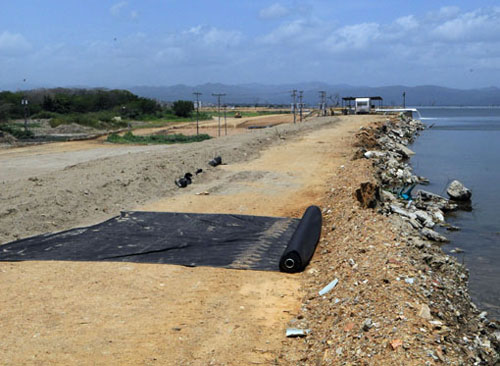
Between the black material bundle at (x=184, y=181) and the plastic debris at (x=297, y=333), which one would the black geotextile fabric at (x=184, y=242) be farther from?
the black material bundle at (x=184, y=181)

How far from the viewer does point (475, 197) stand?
1989 cm

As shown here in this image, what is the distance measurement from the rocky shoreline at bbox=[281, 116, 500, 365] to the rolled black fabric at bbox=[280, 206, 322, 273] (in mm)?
223

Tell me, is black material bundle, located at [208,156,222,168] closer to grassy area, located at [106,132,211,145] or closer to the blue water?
the blue water

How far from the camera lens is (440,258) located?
9477mm

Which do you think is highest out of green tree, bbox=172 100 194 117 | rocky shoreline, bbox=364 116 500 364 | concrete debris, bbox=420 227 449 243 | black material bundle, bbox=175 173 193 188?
green tree, bbox=172 100 194 117

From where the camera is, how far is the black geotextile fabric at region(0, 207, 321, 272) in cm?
930

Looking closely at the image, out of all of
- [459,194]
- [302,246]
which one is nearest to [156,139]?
[459,194]

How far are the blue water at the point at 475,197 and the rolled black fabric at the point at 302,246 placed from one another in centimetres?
300

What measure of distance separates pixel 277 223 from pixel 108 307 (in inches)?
199

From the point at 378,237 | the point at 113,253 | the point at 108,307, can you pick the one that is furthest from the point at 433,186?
the point at 108,307

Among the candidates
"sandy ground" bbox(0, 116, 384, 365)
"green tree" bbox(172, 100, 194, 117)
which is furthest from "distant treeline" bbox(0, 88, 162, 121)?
"sandy ground" bbox(0, 116, 384, 365)

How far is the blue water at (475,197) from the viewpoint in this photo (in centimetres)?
1041

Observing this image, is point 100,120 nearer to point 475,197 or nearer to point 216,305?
point 475,197

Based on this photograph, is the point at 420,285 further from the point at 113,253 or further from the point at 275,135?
the point at 275,135
